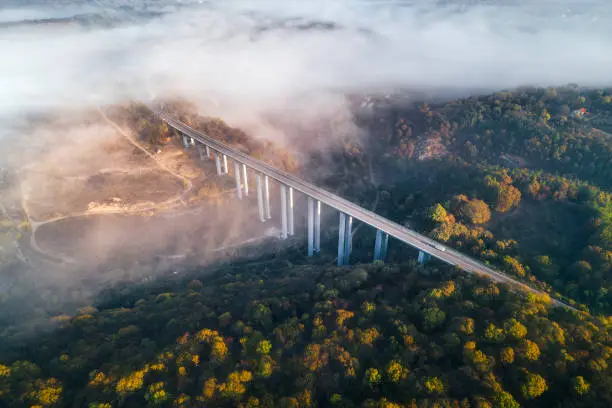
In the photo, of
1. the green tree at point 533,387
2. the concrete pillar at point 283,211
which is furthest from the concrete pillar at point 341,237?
the green tree at point 533,387

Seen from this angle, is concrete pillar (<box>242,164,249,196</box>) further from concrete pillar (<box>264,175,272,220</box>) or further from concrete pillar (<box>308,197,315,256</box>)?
concrete pillar (<box>308,197,315,256</box>)

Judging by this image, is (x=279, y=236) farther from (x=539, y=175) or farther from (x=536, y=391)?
(x=536, y=391)

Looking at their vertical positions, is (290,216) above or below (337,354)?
below

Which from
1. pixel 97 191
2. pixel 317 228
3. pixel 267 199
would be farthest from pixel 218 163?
pixel 317 228

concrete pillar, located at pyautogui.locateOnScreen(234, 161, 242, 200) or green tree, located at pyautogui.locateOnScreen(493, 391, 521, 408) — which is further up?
green tree, located at pyautogui.locateOnScreen(493, 391, 521, 408)

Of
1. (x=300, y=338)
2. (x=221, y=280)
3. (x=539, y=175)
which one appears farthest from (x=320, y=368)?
(x=539, y=175)

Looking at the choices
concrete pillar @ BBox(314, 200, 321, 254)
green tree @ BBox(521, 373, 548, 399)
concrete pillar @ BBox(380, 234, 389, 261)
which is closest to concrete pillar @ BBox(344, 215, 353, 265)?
concrete pillar @ BBox(314, 200, 321, 254)

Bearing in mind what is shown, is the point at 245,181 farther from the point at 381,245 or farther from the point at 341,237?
the point at 381,245
